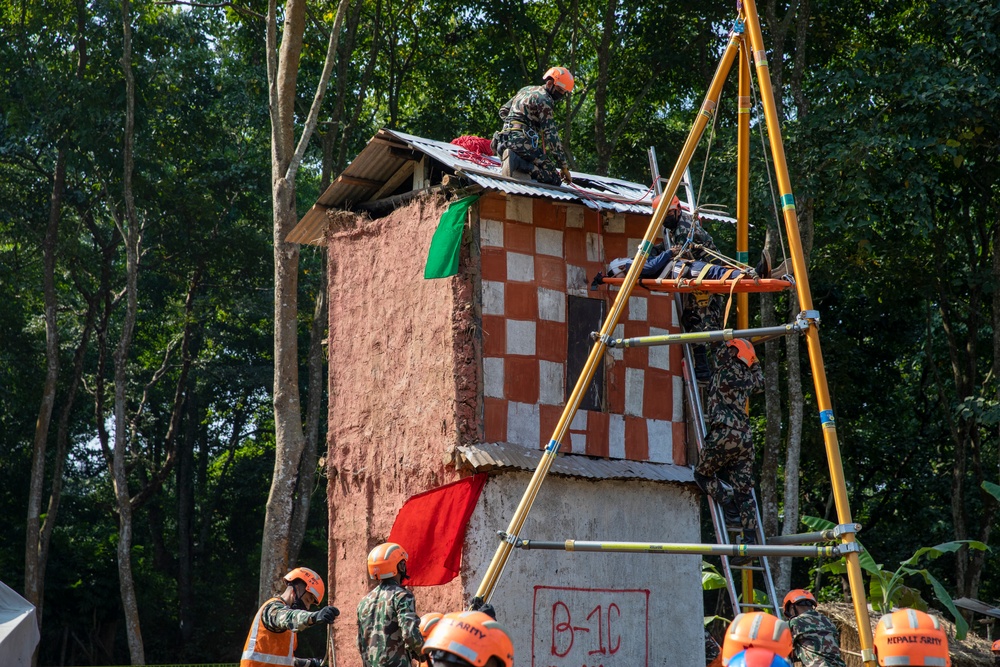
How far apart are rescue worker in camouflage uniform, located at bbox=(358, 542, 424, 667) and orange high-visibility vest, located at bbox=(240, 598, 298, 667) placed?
1.09 m

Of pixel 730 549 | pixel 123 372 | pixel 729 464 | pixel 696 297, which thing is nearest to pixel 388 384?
pixel 696 297

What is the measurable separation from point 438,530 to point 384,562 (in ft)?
5.06

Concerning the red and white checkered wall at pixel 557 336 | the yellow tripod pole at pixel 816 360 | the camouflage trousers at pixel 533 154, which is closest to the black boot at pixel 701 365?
the red and white checkered wall at pixel 557 336

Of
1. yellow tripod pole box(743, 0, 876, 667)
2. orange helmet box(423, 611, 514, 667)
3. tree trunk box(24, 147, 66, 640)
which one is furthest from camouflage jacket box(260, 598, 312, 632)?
tree trunk box(24, 147, 66, 640)

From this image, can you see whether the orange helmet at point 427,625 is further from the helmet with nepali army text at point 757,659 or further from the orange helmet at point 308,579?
the helmet with nepali army text at point 757,659

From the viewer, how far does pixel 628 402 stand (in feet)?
36.3

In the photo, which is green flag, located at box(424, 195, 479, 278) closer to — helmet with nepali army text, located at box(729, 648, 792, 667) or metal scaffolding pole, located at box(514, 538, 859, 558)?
metal scaffolding pole, located at box(514, 538, 859, 558)

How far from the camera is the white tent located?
14.2 meters

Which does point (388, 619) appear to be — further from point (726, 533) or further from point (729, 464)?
point (729, 464)

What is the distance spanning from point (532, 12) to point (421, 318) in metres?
13.9

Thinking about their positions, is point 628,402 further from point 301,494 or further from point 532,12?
point 532,12

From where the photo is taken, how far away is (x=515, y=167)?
10.9 m

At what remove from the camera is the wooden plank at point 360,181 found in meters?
11.8

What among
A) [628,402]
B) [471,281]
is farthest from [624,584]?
[471,281]
